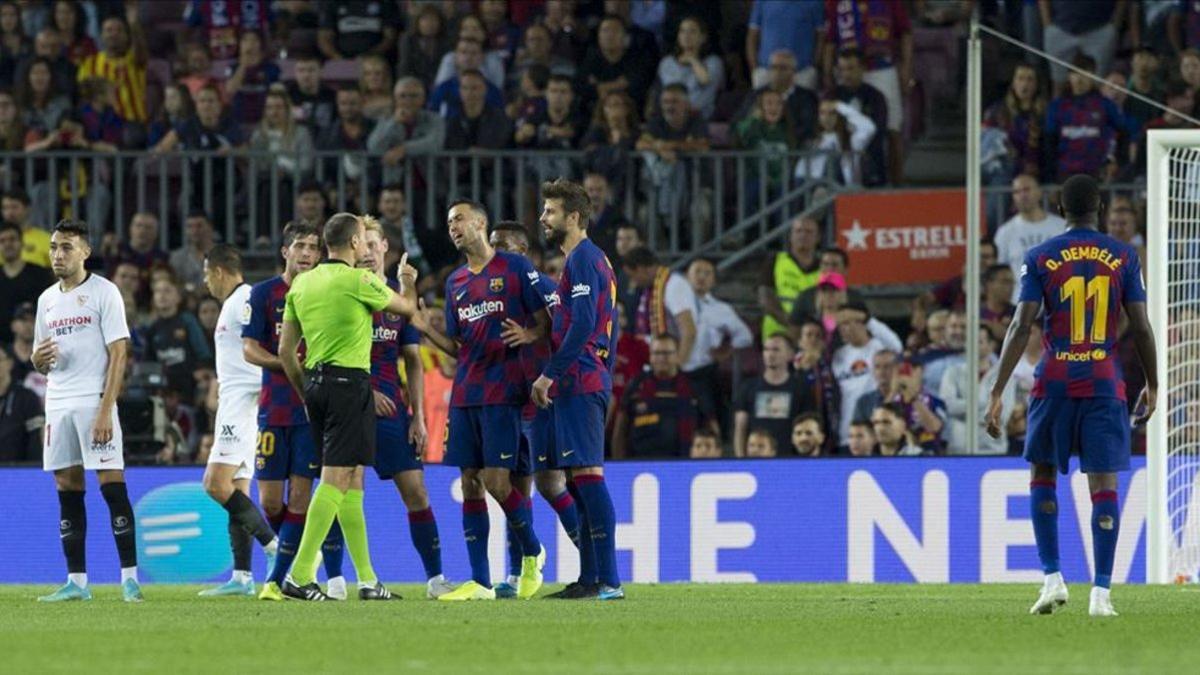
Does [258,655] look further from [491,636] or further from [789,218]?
[789,218]

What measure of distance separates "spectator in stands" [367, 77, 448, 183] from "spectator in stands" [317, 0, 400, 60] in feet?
5.81

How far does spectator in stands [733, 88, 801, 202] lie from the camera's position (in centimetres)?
2127

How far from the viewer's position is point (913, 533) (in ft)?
56.4

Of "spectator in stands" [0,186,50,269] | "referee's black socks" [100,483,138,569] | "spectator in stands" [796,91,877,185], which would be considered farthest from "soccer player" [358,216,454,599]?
"spectator in stands" [796,91,877,185]

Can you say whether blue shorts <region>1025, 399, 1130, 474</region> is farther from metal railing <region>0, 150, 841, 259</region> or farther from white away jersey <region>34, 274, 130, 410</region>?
metal railing <region>0, 150, 841, 259</region>

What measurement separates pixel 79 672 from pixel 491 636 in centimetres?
203

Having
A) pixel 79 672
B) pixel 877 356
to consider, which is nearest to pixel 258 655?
pixel 79 672

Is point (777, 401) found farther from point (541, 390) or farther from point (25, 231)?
point (25, 231)

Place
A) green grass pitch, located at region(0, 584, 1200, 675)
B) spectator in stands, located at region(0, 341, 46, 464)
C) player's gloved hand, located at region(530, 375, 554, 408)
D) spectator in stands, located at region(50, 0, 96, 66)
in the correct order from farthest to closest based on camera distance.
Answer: spectator in stands, located at region(50, 0, 96, 66), spectator in stands, located at region(0, 341, 46, 464), player's gloved hand, located at region(530, 375, 554, 408), green grass pitch, located at region(0, 584, 1200, 675)

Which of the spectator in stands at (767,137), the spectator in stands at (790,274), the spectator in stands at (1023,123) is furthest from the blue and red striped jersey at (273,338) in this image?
the spectator in stands at (1023,123)

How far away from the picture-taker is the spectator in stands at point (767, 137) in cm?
2127

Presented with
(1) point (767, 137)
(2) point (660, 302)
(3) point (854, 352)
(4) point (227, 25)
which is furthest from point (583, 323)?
(4) point (227, 25)

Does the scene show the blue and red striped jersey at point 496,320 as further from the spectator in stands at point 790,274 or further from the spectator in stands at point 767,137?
the spectator in stands at point 767,137

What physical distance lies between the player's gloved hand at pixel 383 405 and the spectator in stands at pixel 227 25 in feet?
34.5
